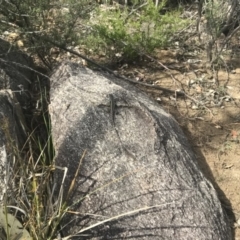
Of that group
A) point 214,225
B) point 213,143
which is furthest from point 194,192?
point 213,143

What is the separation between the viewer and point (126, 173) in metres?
2.67

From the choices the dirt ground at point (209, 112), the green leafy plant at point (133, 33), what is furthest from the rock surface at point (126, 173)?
the green leafy plant at point (133, 33)

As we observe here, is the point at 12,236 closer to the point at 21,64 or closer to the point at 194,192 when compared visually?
the point at 194,192

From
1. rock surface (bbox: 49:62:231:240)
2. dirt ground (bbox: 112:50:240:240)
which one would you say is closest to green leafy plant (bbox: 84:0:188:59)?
dirt ground (bbox: 112:50:240:240)

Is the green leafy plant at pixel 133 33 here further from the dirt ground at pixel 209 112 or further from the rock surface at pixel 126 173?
the rock surface at pixel 126 173

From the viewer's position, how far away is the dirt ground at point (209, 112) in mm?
3211

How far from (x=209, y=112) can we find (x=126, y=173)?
4.73 ft

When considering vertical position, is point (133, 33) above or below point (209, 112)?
above

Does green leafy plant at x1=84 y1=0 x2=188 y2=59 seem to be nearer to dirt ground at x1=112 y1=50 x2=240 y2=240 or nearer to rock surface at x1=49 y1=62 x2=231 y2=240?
dirt ground at x1=112 y1=50 x2=240 y2=240

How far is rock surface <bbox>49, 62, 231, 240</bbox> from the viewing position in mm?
2477

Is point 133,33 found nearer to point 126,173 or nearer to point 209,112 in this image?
point 209,112

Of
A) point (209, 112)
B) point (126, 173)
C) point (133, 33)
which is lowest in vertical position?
point (126, 173)

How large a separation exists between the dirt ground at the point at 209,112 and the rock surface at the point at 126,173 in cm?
30

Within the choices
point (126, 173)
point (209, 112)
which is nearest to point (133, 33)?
point (209, 112)
